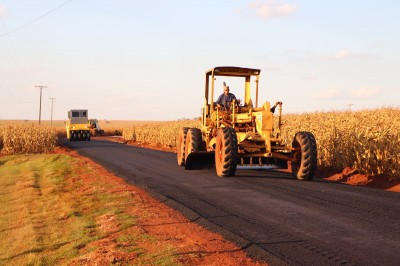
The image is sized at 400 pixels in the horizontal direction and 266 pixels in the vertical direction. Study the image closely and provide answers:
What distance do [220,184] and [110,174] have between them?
4687 millimetres

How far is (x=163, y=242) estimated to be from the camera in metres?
6.35

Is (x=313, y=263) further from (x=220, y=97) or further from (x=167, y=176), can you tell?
(x=220, y=97)

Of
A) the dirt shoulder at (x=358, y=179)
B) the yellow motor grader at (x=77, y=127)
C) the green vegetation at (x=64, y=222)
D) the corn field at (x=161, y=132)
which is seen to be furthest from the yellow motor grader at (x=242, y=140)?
the yellow motor grader at (x=77, y=127)

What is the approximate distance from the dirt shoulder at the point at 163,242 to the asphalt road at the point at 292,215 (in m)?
0.25

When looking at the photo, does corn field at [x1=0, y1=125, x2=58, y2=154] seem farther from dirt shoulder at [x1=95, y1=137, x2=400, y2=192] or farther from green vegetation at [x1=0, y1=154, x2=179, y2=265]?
dirt shoulder at [x1=95, y1=137, x2=400, y2=192]

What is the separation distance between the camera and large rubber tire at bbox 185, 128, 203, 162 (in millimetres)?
14844

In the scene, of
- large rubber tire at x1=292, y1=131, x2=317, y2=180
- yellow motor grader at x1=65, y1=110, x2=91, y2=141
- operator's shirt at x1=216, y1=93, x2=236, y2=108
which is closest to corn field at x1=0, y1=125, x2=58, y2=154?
operator's shirt at x1=216, y1=93, x2=236, y2=108

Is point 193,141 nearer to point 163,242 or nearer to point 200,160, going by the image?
point 200,160

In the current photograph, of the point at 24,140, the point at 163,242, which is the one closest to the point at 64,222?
the point at 163,242

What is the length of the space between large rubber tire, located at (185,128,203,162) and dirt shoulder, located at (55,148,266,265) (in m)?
5.59

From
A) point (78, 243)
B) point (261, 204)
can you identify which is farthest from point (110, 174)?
point (78, 243)

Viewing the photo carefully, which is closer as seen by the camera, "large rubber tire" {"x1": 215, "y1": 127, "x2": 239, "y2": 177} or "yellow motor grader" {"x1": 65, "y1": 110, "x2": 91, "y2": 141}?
"large rubber tire" {"x1": 215, "y1": 127, "x2": 239, "y2": 177}

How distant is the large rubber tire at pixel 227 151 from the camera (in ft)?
40.4

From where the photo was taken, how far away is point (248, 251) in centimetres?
582
